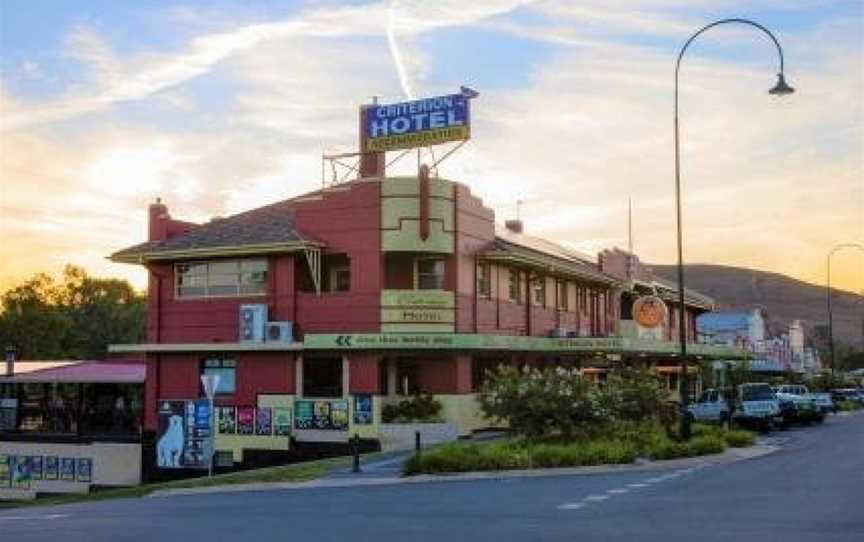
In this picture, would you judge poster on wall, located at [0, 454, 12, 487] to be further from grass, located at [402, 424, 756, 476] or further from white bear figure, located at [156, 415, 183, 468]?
grass, located at [402, 424, 756, 476]

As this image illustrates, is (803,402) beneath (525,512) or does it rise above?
above

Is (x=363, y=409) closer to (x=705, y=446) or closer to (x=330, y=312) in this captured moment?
(x=330, y=312)

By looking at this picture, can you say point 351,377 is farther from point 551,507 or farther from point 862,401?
point 862,401

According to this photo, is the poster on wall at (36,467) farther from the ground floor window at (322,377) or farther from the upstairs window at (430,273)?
the upstairs window at (430,273)

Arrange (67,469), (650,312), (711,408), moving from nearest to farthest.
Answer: (67,469), (650,312), (711,408)

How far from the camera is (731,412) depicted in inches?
1727

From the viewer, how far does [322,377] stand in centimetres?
3903

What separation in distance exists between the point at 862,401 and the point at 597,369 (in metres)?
51.2

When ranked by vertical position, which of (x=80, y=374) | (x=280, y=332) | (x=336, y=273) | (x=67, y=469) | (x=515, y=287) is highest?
(x=336, y=273)

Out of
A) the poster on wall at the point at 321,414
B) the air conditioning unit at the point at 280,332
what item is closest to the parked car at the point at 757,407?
the poster on wall at the point at 321,414

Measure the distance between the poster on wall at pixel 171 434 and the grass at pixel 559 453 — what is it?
1487cm

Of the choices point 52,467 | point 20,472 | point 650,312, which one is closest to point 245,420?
point 52,467

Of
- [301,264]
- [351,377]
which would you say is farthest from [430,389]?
[301,264]

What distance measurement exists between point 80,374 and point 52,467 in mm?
3893
